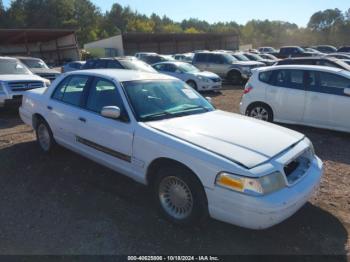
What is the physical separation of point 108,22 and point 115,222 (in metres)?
104

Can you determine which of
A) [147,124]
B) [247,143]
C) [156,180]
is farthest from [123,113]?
[247,143]

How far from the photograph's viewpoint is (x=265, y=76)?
8.45m

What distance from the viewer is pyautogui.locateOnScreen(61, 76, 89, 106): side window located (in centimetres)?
521

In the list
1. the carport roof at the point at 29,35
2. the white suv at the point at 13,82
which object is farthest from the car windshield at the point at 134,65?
the carport roof at the point at 29,35

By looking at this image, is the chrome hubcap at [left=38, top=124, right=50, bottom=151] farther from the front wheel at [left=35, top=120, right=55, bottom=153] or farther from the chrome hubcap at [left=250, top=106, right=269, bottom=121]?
the chrome hubcap at [left=250, top=106, right=269, bottom=121]

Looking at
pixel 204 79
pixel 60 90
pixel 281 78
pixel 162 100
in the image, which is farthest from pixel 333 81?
pixel 204 79

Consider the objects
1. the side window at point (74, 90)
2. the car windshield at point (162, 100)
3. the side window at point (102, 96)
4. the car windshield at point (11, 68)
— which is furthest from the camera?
the car windshield at point (11, 68)

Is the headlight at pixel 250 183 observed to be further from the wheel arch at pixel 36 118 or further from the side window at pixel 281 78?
the side window at pixel 281 78

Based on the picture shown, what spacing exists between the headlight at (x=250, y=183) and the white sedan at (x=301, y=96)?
4753 millimetres

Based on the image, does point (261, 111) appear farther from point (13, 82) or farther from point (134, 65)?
point (13, 82)

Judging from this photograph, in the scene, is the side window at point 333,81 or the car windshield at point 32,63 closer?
the side window at point 333,81

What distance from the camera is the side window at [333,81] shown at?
24.1 ft

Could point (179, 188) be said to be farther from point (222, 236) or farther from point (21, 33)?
point (21, 33)

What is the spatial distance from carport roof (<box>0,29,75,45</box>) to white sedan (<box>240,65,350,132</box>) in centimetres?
3050
